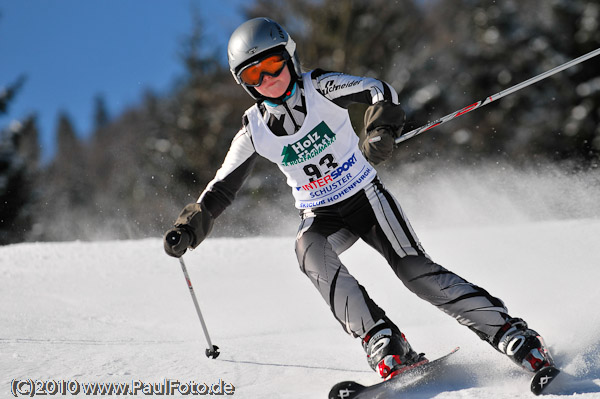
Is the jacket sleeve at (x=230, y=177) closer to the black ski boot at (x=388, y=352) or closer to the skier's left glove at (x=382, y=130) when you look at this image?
the skier's left glove at (x=382, y=130)

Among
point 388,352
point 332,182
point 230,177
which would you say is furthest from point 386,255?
point 230,177

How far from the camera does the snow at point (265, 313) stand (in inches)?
112

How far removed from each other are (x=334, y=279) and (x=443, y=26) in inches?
958

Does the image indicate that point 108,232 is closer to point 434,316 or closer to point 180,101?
point 434,316

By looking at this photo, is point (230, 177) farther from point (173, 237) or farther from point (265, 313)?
point (265, 313)

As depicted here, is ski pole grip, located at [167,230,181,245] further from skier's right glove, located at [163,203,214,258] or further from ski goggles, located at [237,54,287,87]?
ski goggles, located at [237,54,287,87]

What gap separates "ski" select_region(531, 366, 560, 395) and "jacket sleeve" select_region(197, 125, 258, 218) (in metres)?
1.86

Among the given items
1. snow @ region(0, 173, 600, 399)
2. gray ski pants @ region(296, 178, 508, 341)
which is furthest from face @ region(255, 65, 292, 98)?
snow @ region(0, 173, 600, 399)

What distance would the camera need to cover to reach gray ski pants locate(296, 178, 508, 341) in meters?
2.84

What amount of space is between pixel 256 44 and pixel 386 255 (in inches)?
52.8

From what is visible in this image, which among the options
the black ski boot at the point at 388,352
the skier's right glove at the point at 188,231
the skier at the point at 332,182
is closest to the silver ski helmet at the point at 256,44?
the skier at the point at 332,182

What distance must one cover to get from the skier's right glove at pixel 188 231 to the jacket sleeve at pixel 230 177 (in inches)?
2.9

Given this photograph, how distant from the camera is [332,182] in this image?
10.3ft

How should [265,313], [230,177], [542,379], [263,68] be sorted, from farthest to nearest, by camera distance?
[265,313], [230,177], [263,68], [542,379]
